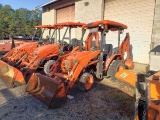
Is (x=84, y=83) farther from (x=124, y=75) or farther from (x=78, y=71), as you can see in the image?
(x=124, y=75)

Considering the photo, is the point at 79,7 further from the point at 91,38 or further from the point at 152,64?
the point at 152,64

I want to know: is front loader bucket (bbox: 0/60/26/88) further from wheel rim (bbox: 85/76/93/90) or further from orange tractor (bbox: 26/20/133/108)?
wheel rim (bbox: 85/76/93/90)

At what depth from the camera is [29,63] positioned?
6621mm

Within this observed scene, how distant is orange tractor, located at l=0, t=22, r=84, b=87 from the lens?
5.52m

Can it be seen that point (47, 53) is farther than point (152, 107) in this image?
Yes

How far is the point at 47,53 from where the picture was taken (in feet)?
23.5

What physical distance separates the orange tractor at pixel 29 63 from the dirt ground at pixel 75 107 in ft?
1.23

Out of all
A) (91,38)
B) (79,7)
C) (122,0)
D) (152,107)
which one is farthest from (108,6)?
(152,107)

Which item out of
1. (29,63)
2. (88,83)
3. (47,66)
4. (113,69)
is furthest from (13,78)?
(113,69)

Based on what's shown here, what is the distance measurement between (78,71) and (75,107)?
1.08 metres

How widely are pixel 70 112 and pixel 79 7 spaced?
1004 centimetres

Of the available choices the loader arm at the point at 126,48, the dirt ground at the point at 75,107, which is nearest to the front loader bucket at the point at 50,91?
the dirt ground at the point at 75,107

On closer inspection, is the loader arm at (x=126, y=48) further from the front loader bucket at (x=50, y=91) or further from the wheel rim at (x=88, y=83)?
the front loader bucket at (x=50, y=91)

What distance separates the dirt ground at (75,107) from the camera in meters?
3.81
